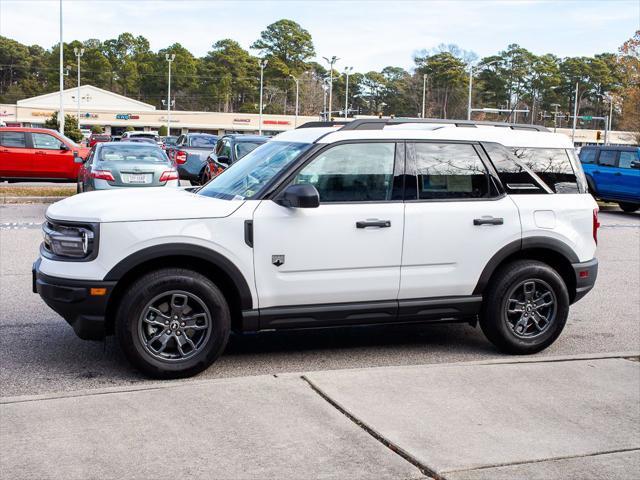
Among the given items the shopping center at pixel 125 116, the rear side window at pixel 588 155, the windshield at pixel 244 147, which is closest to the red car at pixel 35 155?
the windshield at pixel 244 147

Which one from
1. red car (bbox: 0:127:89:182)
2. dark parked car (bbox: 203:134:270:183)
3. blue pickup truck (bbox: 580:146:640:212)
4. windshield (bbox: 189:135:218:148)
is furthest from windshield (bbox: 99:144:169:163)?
windshield (bbox: 189:135:218:148)

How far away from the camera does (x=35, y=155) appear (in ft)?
70.9

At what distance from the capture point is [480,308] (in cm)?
654

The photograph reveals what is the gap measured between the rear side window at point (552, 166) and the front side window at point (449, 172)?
0.45 m

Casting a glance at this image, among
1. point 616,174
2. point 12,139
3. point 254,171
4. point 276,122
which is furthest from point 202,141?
point 276,122

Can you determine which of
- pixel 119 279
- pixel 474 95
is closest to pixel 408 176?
pixel 119 279

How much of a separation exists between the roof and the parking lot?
172 cm

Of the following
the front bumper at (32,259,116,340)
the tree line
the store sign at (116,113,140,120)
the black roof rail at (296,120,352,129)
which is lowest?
the front bumper at (32,259,116,340)

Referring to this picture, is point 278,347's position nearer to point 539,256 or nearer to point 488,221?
point 488,221

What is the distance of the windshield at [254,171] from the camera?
6098 millimetres

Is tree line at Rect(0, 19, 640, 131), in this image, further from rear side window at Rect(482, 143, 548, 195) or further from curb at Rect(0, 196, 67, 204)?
rear side window at Rect(482, 143, 548, 195)

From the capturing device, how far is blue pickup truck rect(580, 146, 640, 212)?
21.0m

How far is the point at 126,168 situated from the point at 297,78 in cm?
11288

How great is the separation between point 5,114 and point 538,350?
9255cm
